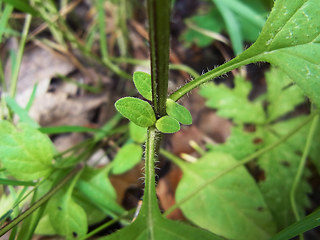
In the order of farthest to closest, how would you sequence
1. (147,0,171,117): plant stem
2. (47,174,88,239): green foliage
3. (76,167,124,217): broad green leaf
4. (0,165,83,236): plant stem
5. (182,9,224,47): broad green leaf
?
(182,9,224,47): broad green leaf < (76,167,124,217): broad green leaf < (47,174,88,239): green foliage < (0,165,83,236): plant stem < (147,0,171,117): plant stem

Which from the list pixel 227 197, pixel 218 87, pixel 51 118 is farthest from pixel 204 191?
pixel 51 118

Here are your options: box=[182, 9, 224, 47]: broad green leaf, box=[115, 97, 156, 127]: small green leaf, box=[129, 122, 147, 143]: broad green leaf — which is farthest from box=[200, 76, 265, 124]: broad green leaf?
→ box=[115, 97, 156, 127]: small green leaf

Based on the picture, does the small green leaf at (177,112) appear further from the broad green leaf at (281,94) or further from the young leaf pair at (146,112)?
the broad green leaf at (281,94)

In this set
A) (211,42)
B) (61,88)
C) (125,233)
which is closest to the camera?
(125,233)

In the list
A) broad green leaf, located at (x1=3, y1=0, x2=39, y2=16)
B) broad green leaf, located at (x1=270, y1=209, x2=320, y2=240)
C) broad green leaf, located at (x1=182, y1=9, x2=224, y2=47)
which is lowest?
broad green leaf, located at (x1=270, y1=209, x2=320, y2=240)

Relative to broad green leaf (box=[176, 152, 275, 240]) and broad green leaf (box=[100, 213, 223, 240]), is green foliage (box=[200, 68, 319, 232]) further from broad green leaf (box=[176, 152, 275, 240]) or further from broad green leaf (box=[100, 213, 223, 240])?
broad green leaf (box=[100, 213, 223, 240])

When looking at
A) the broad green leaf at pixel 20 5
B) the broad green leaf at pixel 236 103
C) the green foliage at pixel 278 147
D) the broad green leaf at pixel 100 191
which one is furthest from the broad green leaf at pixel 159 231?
the broad green leaf at pixel 20 5

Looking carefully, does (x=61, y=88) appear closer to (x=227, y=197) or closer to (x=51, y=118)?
(x=51, y=118)
